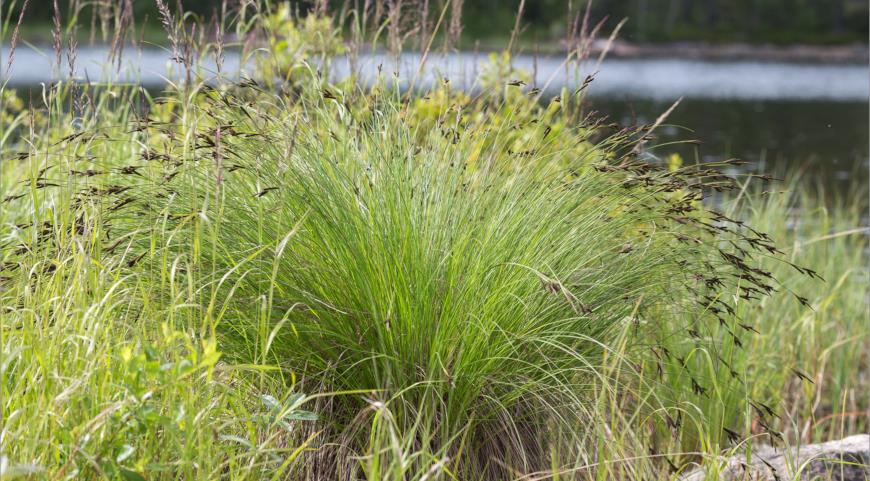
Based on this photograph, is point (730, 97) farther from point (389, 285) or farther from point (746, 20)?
point (746, 20)

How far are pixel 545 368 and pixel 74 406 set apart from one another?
1.17 meters

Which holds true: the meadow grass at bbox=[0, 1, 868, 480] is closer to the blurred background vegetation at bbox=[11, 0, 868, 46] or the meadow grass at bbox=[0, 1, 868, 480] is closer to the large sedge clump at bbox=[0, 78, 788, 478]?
the large sedge clump at bbox=[0, 78, 788, 478]

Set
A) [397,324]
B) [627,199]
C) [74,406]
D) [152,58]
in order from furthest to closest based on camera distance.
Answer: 1. [152,58]
2. [627,199]
3. [397,324]
4. [74,406]

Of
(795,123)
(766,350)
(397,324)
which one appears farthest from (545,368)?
(795,123)

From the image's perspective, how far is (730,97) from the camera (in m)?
35.3

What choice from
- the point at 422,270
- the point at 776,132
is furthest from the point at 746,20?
the point at 422,270

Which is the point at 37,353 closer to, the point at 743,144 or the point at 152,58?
the point at 743,144

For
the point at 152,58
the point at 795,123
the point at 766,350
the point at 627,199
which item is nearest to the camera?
Answer: the point at 627,199

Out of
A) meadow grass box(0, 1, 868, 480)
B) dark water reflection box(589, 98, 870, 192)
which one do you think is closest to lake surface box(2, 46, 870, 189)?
dark water reflection box(589, 98, 870, 192)

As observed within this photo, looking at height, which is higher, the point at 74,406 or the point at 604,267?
the point at 604,267

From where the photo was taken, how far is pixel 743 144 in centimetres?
2086

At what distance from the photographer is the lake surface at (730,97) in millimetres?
10748

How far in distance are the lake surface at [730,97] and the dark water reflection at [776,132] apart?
0.10ft

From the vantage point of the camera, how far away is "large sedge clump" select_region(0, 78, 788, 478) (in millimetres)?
2367
